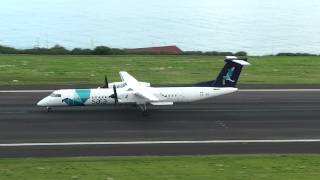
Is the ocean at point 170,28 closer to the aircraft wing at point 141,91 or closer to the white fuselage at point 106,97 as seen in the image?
the aircraft wing at point 141,91

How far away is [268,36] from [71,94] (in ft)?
324

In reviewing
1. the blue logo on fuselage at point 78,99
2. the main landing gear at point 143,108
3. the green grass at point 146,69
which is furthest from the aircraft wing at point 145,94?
the green grass at point 146,69

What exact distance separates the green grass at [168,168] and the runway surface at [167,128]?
222 centimetres

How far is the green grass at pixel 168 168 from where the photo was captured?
18562 mm

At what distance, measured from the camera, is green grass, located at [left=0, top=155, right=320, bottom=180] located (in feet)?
60.9

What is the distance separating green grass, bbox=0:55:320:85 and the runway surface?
28.5 feet

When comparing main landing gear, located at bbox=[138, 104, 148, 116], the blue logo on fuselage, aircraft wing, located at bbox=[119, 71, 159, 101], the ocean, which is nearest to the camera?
aircraft wing, located at bbox=[119, 71, 159, 101]

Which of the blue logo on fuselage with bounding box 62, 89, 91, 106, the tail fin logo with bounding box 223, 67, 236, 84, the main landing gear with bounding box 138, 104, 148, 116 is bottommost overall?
the main landing gear with bounding box 138, 104, 148, 116

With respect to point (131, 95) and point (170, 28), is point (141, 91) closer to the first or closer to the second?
point (131, 95)

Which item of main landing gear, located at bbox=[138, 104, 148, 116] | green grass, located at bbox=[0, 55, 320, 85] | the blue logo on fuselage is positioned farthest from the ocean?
the blue logo on fuselage

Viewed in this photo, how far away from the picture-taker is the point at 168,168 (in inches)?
793

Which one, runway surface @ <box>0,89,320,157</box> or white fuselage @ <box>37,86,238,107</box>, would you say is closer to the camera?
runway surface @ <box>0,89,320,157</box>

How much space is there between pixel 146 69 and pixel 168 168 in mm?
36760

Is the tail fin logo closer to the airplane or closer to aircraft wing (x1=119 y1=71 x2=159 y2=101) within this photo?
the airplane
